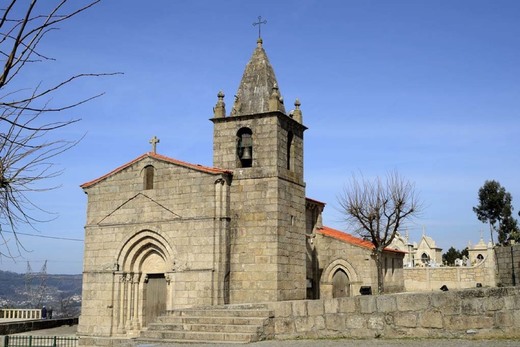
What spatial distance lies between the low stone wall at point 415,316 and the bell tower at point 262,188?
9047 millimetres

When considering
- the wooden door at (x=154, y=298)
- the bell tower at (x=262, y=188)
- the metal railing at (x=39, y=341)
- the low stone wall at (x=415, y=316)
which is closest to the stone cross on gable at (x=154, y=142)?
the bell tower at (x=262, y=188)

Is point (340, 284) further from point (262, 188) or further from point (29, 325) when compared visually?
point (29, 325)

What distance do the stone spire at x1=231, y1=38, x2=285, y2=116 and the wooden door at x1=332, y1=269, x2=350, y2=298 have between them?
31.7 feet

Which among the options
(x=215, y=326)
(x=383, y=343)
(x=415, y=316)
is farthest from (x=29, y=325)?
(x=415, y=316)

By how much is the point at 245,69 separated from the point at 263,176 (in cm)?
521

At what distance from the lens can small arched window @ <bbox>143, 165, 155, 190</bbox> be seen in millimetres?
22953

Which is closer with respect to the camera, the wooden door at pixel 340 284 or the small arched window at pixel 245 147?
the small arched window at pixel 245 147

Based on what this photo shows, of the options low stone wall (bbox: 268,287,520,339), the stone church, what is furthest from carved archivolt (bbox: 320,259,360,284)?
low stone wall (bbox: 268,287,520,339)

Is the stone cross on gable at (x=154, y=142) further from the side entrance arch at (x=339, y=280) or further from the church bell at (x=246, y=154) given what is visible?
the side entrance arch at (x=339, y=280)

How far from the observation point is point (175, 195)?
872 inches

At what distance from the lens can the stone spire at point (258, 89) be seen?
22.7m

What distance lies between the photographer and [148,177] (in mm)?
23062

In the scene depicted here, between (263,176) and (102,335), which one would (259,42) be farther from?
(102,335)

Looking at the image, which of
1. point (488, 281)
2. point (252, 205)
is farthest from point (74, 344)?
point (488, 281)
